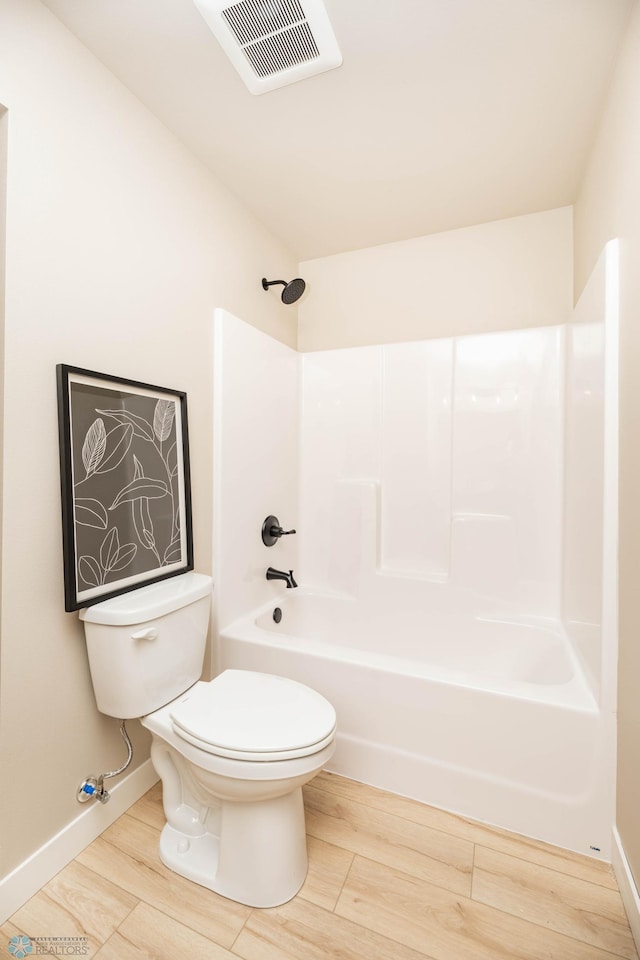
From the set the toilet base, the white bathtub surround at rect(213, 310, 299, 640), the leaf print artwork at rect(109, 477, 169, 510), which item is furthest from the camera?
the white bathtub surround at rect(213, 310, 299, 640)

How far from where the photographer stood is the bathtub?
52.4 inches

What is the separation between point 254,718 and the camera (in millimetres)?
1232

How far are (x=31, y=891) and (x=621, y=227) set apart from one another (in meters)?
2.57

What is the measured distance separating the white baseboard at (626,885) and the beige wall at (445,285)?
6.78ft

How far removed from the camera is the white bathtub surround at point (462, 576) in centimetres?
137

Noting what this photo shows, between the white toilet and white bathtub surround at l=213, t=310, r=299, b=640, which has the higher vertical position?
white bathtub surround at l=213, t=310, r=299, b=640

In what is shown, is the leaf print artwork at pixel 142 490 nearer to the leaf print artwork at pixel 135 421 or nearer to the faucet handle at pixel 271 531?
the leaf print artwork at pixel 135 421

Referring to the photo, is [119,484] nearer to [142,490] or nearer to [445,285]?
[142,490]

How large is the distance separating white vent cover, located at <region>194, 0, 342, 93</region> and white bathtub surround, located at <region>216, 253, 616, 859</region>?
1.03 meters

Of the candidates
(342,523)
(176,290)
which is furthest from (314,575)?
(176,290)

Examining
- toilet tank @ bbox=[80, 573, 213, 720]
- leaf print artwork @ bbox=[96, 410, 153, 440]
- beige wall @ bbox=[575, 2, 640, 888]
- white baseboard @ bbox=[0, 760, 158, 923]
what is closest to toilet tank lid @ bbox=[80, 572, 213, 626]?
toilet tank @ bbox=[80, 573, 213, 720]

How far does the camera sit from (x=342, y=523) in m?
2.46

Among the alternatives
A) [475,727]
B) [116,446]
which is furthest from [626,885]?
[116,446]

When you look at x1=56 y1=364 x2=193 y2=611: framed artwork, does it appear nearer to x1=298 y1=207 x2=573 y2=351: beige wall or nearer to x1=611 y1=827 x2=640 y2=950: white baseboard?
x1=298 y1=207 x2=573 y2=351: beige wall
